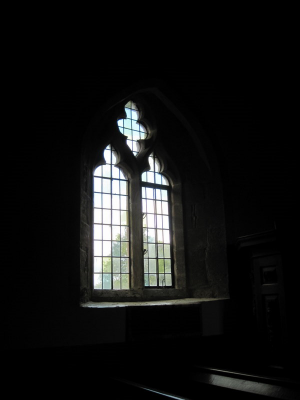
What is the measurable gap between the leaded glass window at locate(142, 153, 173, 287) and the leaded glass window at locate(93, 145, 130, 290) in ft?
1.07

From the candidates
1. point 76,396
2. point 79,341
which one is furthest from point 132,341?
point 76,396

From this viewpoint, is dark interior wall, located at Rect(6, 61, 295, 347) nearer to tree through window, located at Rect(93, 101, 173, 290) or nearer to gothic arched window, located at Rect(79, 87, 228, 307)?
gothic arched window, located at Rect(79, 87, 228, 307)

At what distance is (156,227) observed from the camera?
610 centimetres

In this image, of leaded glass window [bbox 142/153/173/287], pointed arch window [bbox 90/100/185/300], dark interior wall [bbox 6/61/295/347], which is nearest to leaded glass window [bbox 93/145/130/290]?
pointed arch window [bbox 90/100/185/300]

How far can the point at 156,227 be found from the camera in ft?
20.0

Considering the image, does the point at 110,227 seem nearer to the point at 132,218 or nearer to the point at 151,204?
the point at 132,218

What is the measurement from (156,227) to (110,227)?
77 centimetres

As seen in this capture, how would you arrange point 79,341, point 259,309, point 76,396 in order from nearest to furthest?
point 76,396
point 79,341
point 259,309

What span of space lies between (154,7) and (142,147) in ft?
6.38

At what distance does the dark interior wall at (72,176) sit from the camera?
4262 millimetres

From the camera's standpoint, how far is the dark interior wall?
4262 mm

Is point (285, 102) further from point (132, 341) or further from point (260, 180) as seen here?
point (132, 341)

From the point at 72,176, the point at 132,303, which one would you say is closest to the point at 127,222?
the point at 132,303

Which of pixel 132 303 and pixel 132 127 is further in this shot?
pixel 132 127
